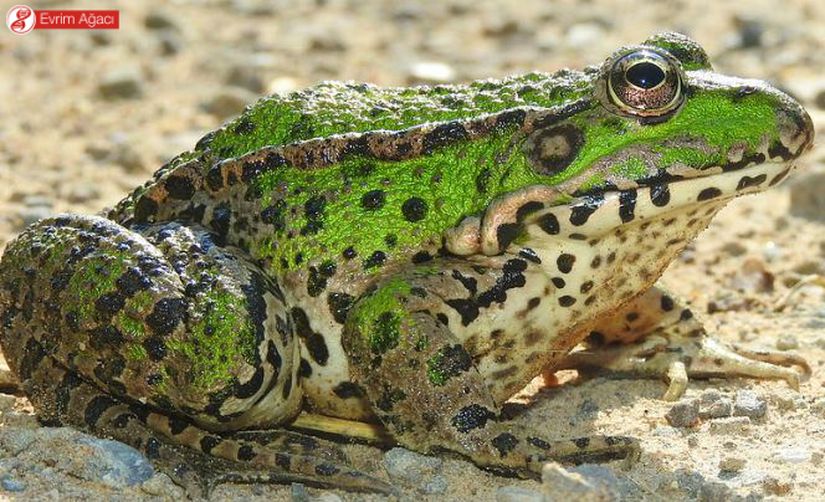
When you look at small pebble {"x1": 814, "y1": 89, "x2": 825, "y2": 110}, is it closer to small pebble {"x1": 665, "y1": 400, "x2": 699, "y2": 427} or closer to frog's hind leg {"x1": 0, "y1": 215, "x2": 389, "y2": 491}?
small pebble {"x1": 665, "y1": 400, "x2": 699, "y2": 427}

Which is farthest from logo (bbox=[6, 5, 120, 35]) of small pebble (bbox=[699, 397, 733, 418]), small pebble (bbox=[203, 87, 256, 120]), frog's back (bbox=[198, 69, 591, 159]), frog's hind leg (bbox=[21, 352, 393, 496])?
small pebble (bbox=[699, 397, 733, 418])

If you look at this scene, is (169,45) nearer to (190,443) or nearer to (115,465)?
(190,443)

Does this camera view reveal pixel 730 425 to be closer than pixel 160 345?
No

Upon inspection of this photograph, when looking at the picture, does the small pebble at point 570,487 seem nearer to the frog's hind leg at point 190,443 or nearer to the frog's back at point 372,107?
the frog's hind leg at point 190,443

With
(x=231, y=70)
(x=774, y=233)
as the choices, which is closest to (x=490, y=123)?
(x=774, y=233)

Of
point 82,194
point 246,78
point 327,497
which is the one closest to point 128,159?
point 82,194

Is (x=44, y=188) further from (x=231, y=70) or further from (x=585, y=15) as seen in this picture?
(x=585, y=15)
